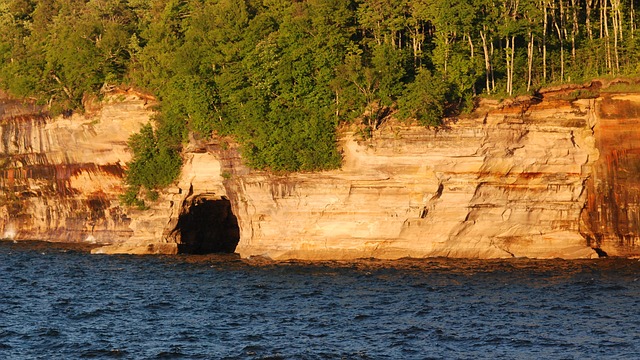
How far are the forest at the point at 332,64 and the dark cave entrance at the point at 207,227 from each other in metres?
2.77

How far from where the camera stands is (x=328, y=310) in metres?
39.7

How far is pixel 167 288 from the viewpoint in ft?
151

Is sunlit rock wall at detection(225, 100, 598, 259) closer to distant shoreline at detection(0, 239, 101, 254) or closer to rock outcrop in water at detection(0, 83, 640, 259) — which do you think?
rock outcrop in water at detection(0, 83, 640, 259)

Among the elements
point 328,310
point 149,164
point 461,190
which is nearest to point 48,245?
point 149,164

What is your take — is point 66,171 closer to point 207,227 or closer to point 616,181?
point 207,227

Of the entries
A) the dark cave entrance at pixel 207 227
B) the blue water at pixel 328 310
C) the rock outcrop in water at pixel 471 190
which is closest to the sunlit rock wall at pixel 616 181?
the rock outcrop in water at pixel 471 190

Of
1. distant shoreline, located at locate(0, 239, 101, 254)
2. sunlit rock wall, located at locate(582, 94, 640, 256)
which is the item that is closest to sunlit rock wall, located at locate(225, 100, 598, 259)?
sunlit rock wall, located at locate(582, 94, 640, 256)

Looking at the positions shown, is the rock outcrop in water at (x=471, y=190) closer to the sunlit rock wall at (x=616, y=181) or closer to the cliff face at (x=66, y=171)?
the sunlit rock wall at (x=616, y=181)

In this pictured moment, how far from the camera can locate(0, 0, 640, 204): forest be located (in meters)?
50.6

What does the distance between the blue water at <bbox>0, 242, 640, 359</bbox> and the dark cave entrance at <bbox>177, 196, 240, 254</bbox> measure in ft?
20.5

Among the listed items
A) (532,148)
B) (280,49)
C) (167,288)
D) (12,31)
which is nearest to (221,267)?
(167,288)

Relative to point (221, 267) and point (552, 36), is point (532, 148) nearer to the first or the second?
point (552, 36)

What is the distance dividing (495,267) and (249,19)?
66.6 ft

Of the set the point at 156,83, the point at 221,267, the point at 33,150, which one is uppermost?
the point at 156,83
